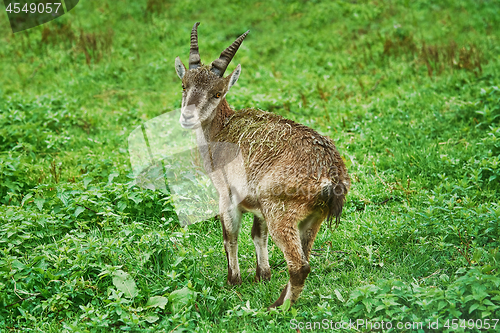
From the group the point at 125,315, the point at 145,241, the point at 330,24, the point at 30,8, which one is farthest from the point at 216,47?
the point at 125,315

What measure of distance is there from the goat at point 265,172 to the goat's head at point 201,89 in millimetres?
10

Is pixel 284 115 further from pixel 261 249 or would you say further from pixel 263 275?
pixel 263 275

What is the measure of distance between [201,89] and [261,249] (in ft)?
5.91

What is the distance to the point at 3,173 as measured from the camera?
5836mm

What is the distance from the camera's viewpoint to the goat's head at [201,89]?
15.7ft

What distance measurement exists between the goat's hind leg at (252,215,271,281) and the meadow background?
0.47 feet

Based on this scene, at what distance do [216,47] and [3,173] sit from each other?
22.6 feet

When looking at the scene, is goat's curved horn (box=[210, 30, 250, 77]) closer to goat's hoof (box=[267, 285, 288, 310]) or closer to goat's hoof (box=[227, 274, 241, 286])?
goat's hoof (box=[227, 274, 241, 286])

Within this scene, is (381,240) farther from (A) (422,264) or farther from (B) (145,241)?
(B) (145,241)

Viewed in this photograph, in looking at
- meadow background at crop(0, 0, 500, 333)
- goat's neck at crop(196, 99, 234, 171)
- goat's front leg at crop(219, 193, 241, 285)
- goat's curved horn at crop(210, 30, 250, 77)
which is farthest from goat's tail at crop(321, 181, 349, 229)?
goat's curved horn at crop(210, 30, 250, 77)

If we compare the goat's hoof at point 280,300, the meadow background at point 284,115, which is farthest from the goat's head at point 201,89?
the goat's hoof at point 280,300

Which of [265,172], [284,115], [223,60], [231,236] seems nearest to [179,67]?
[223,60]

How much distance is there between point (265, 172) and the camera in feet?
13.8

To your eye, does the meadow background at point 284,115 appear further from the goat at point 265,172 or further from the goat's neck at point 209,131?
the goat's neck at point 209,131
